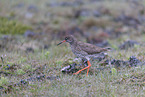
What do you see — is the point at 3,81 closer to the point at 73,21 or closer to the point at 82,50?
the point at 82,50

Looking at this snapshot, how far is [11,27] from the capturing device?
1457 cm

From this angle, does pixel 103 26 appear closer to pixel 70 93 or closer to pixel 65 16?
pixel 65 16

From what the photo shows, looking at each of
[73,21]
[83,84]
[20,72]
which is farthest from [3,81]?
[73,21]

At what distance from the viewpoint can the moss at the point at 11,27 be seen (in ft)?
45.8

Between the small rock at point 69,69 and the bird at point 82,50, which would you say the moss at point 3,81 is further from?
the bird at point 82,50

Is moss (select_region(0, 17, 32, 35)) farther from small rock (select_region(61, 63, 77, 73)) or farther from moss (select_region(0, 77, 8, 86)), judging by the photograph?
moss (select_region(0, 77, 8, 86))

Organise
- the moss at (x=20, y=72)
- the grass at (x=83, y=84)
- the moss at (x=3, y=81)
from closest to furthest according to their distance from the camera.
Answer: the grass at (x=83, y=84)
the moss at (x=3, y=81)
the moss at (x=20, y=72)

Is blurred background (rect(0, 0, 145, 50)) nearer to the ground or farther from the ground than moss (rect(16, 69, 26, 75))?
nearer to the ground

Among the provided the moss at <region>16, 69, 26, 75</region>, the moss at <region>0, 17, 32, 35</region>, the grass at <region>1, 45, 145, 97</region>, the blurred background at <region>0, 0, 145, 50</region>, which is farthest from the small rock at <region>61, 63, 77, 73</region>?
the moss at <region>0, 17, 32, 35</region>

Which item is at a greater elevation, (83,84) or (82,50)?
(82,50)

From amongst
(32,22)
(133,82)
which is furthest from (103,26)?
(133,82)

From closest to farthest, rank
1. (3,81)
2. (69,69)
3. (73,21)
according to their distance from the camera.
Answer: (3,81) → (69,69) → (73,21)

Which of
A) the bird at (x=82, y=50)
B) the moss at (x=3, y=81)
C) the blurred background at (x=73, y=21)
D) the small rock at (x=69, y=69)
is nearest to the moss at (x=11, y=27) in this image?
the blurred background at (x=73, y=21)

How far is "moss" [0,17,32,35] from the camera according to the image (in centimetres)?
1395
